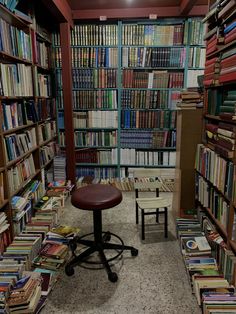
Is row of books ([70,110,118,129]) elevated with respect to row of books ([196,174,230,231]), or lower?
elevated

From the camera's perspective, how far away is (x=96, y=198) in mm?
1966

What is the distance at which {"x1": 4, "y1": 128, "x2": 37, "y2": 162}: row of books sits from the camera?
2.22 meters

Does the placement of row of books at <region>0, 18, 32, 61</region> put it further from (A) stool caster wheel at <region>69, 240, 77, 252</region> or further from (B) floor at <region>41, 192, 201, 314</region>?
(B) floor at <region>41, 192, 201, 314</region>

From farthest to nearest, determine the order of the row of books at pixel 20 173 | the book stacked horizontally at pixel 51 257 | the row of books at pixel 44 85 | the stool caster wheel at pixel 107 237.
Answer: the row of books at pixel 44 85, the stool caster wheel at pixel 107 237, the row of books at pixel 20 173, the book stacked horizontally at pixel 51 257

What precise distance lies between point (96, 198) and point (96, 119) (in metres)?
2.02

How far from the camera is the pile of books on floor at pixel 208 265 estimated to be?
154cm

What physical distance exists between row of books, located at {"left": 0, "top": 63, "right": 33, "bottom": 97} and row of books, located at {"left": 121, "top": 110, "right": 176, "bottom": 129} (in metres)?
1.51

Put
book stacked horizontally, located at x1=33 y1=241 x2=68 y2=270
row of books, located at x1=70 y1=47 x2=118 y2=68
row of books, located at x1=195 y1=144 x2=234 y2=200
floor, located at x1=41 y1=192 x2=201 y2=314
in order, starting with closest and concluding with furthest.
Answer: floor, located at x1=41 y1=192 x2=201 y2=314 < row of books, located at x1=195 y1=144 x2=234 y2=200 < book stacked horizontally, located at x1=33 y1=241 x2=68 y2=270 < row of books, located at x1=70 y1=47 x2=118 y2=68

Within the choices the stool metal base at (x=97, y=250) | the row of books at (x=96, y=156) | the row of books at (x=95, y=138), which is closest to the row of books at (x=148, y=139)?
the row of books at (x=95, y=138)

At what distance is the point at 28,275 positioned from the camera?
5.73 feet

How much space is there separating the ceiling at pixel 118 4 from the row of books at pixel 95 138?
Result: 173 cm

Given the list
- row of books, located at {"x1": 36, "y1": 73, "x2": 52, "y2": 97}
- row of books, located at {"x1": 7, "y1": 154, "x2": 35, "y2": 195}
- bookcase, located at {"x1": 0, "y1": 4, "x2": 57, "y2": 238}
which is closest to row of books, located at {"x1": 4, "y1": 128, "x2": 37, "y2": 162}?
bookcase, located at {"x1": 0, "y1": 4, "x2": 57, "y2": 238}

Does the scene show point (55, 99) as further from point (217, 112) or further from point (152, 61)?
point (217, 112)

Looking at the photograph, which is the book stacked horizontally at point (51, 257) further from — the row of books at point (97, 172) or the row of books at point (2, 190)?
the row of books at point (97, 172)
